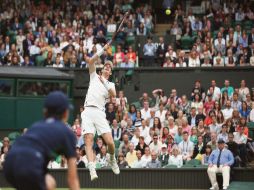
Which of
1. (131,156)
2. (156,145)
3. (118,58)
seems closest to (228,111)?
(156,145)

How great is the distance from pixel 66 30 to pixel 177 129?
28.2ft

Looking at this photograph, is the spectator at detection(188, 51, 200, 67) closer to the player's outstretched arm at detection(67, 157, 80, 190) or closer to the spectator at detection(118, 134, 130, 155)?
the spectator at detection(118, 134, 130, 155)

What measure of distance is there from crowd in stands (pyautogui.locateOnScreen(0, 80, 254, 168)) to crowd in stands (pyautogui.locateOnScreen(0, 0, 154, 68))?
9.90 ft

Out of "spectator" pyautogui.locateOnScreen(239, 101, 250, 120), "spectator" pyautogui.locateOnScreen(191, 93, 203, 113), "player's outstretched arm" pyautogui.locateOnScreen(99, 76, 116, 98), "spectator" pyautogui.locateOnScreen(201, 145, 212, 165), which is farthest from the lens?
"spectator" pyautogui.locateOnScreen(191, 93, 203, 113)

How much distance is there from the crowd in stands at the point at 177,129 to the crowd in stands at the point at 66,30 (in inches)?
119

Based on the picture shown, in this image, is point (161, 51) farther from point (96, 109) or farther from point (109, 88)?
point (109, 88)

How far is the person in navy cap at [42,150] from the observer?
7078mm

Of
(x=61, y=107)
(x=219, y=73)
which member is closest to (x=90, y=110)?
(x=61, y=107)

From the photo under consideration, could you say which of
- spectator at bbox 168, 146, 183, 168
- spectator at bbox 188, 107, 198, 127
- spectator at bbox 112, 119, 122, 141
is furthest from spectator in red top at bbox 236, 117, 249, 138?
spectator at bbox 112, 119, 122, 141

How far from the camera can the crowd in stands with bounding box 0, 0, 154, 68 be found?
1059 inches

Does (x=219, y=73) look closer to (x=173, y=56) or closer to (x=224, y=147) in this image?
(x=173, y=56)

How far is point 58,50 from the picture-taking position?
27234 millimetres

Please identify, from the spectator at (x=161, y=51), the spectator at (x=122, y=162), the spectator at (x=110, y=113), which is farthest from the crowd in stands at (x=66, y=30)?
the spectator at (x=122, y=162)

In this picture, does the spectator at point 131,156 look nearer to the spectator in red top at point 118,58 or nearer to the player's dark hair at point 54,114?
the spectator in red top at point 118,58
